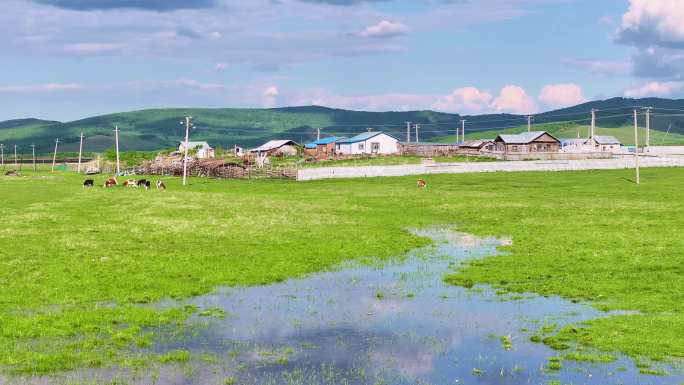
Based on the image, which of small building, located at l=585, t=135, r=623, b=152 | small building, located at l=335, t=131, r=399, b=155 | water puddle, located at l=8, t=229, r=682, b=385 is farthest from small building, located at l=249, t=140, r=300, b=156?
water puddle, located at l=8, t=229, r=682, b=385

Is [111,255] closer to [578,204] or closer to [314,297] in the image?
[314,297]

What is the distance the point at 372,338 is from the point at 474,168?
8887 centimetres

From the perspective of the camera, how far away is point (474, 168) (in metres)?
106

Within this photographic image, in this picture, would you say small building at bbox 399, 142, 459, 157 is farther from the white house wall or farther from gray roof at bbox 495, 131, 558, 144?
gray roof at bbox 495, 131, 558, 144

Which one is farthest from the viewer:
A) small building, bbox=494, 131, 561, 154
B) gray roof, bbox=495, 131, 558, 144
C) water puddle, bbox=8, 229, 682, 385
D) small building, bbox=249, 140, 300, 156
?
small building, bbox=249, 140, 300, 156

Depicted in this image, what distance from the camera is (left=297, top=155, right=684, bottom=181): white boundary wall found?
10044cm

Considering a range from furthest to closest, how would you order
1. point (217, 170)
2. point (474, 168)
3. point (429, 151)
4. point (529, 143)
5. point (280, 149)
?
point (280, 149) < point (529, 143) < point (429, 151) < point (217, 170) < point (474, 168)

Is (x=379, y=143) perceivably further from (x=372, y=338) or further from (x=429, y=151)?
(x=372, y=338)

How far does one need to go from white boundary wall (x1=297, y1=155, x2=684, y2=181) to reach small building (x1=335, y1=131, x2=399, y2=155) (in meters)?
57.6

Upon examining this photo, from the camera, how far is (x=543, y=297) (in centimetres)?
2488

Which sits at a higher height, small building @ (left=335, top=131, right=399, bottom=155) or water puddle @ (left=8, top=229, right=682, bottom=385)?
small building @ (left=335, top=131, right=399, bottom=155)

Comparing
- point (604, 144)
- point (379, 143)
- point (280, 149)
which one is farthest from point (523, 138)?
point (280, 149)

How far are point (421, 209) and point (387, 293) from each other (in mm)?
31234

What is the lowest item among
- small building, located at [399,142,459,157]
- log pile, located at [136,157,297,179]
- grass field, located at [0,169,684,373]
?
grass field, located at [0,169,684,373]
